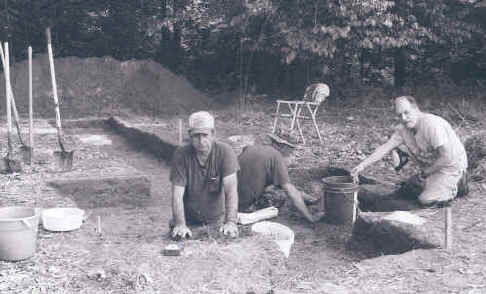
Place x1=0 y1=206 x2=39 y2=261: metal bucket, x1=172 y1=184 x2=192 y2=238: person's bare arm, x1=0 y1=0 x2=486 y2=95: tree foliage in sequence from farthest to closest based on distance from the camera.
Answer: x1=0 y1=0 x2=486 y2=95: tree foliage < x1=172 y1=184 x2=192 y2=238: person's bare arm < x1=0 y1=206 x2=39 y2=261: metal bucket

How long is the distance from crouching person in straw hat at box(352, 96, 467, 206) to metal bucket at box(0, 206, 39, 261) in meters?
3.01

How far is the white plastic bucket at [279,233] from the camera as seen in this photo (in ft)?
15.6

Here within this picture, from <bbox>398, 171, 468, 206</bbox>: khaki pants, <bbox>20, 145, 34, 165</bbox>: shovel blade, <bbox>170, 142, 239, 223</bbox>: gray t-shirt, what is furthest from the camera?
<bbox>20, 145, 34, 165</bbox>: shovel blade

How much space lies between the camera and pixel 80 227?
4.79m

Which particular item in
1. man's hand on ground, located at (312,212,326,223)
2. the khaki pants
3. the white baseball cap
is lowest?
man's hand on ground, located at (312,212,326,223)

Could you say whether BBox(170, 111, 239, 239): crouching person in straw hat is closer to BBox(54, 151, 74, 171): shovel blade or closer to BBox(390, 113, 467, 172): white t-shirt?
BBox(390, 113, 467, 172): white t-shirt

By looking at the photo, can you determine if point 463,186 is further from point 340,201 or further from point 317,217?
point 317,217

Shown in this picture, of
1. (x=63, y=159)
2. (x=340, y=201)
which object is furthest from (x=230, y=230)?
(x=63, y=159)

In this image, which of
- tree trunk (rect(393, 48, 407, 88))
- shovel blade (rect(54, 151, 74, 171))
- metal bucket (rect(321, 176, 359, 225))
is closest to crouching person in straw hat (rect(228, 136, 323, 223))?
metal bucket (rect(321, 176, 359, 225))

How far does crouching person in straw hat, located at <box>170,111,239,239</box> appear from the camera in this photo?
169 inches

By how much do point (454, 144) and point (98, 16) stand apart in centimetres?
1362

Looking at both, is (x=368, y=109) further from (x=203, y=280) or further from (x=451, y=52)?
(x=203, y=280)

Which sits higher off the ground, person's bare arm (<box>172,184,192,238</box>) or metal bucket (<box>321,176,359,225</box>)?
person's bare arm (<box>172,184,192,238</box>)

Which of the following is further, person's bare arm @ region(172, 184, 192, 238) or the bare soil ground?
person's bare arm @ region(172, 184, 192, 238)
